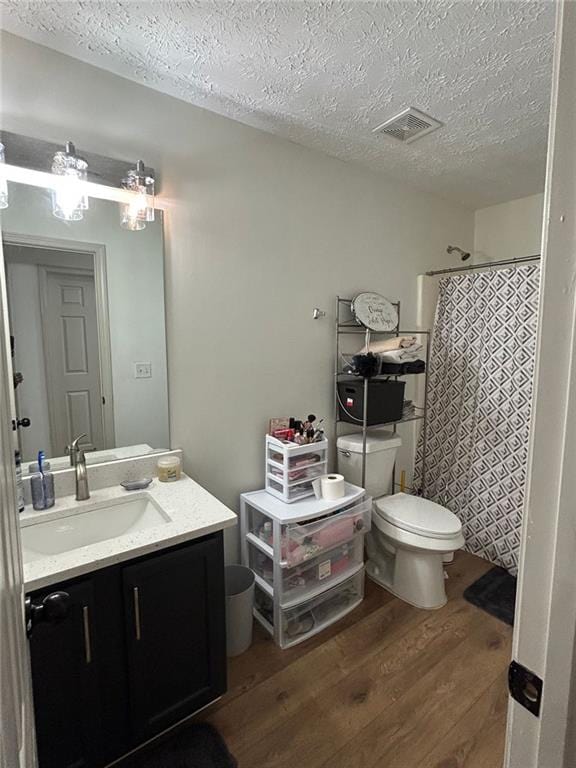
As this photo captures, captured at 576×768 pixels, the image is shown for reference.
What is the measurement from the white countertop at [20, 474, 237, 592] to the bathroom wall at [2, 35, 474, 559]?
29 centimetres

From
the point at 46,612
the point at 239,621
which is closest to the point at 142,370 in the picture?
the point at 46,612

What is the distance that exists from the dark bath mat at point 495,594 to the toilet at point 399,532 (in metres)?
0.18

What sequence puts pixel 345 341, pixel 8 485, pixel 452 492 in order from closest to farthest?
pixel 8 485, pixel 345 341, pixel 452 492

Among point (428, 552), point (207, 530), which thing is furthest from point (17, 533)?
point (428, 552)

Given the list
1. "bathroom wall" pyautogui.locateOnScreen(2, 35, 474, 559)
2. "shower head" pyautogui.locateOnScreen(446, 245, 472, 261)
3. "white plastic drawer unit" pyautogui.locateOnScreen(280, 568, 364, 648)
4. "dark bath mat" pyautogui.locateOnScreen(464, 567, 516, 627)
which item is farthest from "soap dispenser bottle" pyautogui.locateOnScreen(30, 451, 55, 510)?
"shower head" pyautogui.locateOnScreen(446, 245, 472, 261)

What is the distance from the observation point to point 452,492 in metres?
2.57

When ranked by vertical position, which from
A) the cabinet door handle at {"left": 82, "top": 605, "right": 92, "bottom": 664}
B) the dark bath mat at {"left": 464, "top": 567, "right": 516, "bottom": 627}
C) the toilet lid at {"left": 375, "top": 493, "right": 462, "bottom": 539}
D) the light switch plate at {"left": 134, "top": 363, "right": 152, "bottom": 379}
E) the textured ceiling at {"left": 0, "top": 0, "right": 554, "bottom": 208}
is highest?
the textured ceiling at {"left": 0, "top": 0, "right": 554, "bottom": 208}

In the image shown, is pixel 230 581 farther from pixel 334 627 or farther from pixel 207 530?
pixel 207 530

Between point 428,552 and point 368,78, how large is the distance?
2.10 m

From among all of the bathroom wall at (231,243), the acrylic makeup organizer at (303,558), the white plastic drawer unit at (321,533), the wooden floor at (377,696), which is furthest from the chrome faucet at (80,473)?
the wooden floor at (377,696)

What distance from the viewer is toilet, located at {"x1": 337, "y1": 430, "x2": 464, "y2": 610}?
1.90 m

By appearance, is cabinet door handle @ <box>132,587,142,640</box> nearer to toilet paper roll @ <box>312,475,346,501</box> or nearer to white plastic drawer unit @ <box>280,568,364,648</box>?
white plastic drawer unit @ <box>280,568,364,648</box>

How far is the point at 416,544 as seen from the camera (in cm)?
189

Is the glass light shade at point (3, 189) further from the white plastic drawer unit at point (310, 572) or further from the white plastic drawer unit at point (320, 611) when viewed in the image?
the white plastic drawer unit at point (320, 611)
